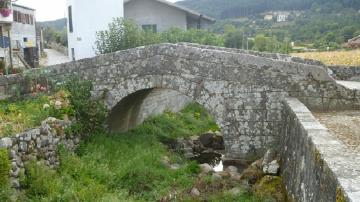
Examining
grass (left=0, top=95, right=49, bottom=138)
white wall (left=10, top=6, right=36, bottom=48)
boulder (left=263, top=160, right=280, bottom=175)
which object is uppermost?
white wall (left=10, top=6, right=36, bottom=48)

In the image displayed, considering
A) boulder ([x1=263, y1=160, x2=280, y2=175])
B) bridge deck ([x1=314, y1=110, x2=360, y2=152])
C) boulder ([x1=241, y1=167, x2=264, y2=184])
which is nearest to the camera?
bridge deck ([x1=314, y1=110, x2=360, y2=152])

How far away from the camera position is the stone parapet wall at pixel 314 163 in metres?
3.78

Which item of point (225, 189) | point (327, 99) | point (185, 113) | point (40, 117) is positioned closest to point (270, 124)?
point (327, 99)

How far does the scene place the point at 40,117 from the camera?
8.19 metres

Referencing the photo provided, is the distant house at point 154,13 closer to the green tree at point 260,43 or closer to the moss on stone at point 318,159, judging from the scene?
the green tree at point 260,43

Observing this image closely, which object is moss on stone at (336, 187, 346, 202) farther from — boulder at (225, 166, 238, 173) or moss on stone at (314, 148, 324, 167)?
boulder at (225, 166, 238, 173)

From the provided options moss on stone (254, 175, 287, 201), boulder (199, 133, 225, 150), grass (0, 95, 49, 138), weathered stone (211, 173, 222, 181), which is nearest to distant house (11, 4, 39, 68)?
boulder (199, 133, 225, 150)

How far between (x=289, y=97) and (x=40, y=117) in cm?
488

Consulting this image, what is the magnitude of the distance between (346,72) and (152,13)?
13.4 metres

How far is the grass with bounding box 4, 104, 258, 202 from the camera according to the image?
274 inches

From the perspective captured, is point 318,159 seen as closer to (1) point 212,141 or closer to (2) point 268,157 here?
(2) point 268,157

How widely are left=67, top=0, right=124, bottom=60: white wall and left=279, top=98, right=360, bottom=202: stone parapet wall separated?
1547cm

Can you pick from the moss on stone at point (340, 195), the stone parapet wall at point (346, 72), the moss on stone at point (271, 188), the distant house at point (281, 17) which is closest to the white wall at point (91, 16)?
the stone parapet wall at point (346, 72)

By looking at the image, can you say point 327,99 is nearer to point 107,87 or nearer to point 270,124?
point 270,124
